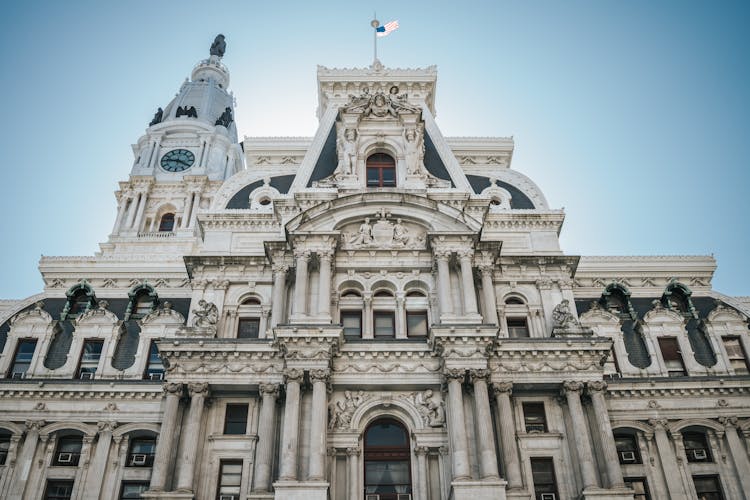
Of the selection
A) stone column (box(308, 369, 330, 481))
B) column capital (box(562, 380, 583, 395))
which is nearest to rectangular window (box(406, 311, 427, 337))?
stone column (box(308, 369, 330, 481))

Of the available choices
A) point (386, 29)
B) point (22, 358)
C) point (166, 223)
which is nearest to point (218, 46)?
point (166, 223)

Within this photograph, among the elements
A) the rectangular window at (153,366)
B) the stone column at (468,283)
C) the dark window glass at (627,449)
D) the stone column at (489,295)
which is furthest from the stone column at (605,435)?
the rectangular window at (153,366)

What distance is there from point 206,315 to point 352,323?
6285mm

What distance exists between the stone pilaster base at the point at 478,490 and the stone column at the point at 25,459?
709 inches

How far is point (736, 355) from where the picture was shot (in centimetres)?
3606

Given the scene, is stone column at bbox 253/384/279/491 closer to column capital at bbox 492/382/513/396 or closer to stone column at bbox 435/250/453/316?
stone column at bbox 435/250/453/316

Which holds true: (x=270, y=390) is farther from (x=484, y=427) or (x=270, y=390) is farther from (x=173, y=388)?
(x=484, y=427)

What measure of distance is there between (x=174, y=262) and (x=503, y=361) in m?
19.7

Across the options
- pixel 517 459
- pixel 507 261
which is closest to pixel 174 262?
pixel 507 261

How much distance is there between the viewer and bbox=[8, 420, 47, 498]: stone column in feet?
102

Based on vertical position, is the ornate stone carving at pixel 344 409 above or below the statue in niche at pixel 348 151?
below

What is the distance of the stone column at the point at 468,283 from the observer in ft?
103

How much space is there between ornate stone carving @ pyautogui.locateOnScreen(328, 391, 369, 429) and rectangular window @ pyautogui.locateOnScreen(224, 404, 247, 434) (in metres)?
3.71

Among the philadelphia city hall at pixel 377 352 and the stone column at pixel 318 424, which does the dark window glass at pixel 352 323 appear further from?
the stone column at pixel 318 424
